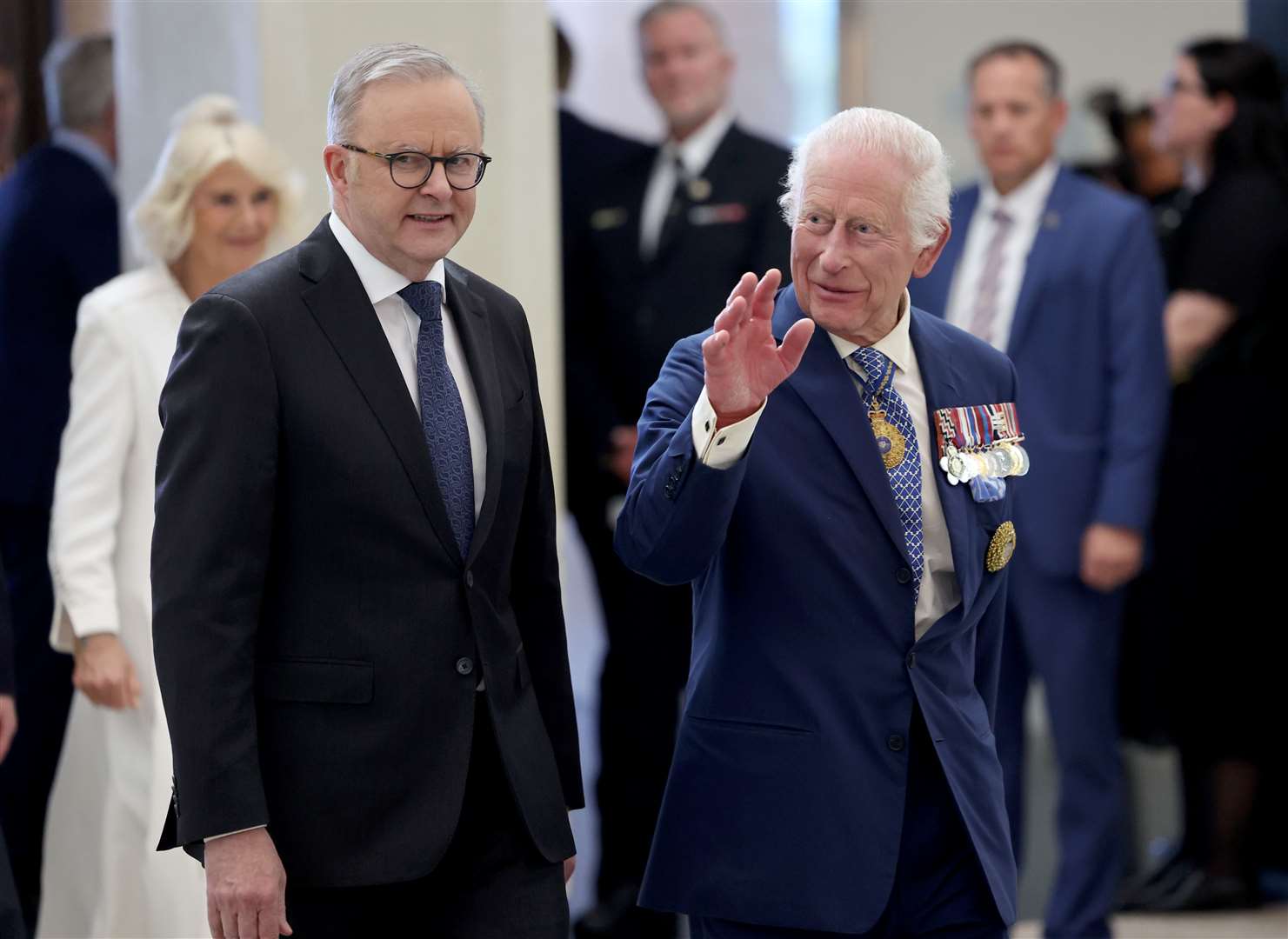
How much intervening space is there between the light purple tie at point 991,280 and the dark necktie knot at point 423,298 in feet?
7.83

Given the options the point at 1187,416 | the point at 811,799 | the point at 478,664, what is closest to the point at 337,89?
the point at 478,664

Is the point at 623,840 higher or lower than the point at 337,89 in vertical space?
lower

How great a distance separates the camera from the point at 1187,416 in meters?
Result: 5.26

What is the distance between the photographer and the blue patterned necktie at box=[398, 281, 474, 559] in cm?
237

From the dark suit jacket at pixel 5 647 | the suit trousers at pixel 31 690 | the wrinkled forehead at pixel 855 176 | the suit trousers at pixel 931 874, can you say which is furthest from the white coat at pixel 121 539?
the wrinkled forehead at pixel 855 176

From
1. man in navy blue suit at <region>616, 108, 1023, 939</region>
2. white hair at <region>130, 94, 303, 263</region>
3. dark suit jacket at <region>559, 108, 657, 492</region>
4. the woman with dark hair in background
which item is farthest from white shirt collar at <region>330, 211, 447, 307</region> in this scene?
the woman with dark hair in background

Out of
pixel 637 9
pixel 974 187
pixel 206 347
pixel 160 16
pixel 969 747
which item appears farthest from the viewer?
pixel 637 9

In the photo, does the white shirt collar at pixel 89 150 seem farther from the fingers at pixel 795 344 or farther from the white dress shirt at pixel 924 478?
the fingers at pixel 795 344

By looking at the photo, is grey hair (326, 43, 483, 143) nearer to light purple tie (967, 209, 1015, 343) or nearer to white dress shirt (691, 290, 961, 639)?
white dress shirt (691, 290, 961, 639)

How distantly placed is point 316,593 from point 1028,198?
2886 millimetres

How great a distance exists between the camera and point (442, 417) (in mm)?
2379

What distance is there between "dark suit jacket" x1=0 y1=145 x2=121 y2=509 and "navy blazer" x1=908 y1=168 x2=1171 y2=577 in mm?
2220

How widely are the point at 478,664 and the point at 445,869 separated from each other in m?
0.26

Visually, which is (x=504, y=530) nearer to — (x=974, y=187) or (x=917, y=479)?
(x=917, y=479)
